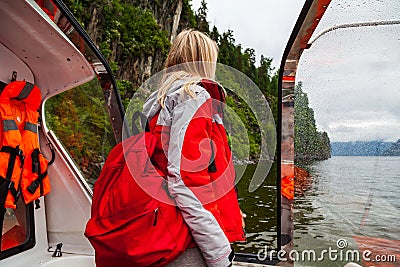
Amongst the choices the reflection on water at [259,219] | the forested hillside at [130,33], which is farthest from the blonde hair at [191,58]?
the forested hillside at [130,33]

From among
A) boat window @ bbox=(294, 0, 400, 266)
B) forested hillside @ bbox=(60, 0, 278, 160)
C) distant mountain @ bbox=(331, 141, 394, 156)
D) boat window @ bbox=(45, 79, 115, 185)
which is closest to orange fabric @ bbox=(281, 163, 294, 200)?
boat window @ bbox=(294, 0, 400, 266)

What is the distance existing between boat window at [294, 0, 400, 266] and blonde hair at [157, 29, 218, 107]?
54 centimetres

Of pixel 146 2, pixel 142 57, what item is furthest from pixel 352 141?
pixel 146 2

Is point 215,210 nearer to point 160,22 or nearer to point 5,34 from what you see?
point 5,34

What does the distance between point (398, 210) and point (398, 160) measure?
207 mm

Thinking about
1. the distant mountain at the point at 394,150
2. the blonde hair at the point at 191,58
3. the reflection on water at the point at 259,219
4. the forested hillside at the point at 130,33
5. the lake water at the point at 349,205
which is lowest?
the reflection on water at the point at 259,219

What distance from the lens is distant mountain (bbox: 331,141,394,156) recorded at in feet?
5.66

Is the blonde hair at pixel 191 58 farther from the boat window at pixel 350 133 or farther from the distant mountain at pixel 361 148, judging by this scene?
the distant mountain at pixel 361 148

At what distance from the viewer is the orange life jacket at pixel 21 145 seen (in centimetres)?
209

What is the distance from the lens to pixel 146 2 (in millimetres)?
19922

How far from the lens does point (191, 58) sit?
1.39 m

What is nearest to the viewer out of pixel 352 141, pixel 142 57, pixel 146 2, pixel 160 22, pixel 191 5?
pixel 352 141

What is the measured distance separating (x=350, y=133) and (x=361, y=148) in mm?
84

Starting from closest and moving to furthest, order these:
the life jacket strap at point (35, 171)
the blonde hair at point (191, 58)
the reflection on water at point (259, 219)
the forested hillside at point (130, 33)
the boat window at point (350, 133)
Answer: the blonde hair at point (191, 58)
the boat window at point (350, 133)
the life jacket strap at point (35, 171)
the reflection on water at point (259, 219)
the forested hillside at point (130, 33)
